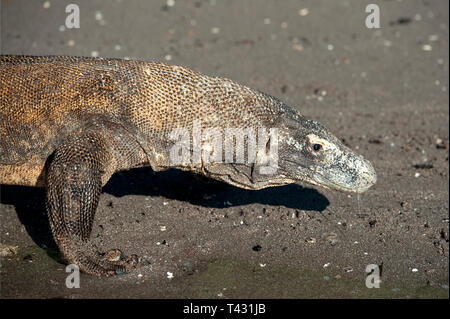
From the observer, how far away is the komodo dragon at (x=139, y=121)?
4.72 meters

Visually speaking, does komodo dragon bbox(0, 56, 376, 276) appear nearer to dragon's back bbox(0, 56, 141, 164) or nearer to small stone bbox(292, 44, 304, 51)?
dragon's back bbox(0, 56, 141, 164)

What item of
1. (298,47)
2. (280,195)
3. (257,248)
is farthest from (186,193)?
(298,47)

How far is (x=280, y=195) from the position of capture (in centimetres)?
599

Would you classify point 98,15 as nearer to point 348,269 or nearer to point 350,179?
point 350,179

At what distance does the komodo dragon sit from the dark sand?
61 centimetres

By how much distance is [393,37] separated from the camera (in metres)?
10.3

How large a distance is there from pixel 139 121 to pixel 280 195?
189 cm

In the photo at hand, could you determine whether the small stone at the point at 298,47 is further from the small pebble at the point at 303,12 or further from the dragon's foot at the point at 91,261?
the dragon's foot at the point at 91,261

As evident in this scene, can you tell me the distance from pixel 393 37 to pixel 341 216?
564 centimetres

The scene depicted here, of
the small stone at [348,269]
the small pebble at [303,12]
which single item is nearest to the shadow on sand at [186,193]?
the small stone at [348,269]

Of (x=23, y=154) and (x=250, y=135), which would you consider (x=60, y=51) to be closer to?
(x=23, y=154)

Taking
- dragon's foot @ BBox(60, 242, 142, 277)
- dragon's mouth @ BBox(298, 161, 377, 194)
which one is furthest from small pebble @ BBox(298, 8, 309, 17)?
dragon's foot @ BBox(60, 242, 142, 277)

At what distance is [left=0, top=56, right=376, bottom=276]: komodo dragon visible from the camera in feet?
15.5

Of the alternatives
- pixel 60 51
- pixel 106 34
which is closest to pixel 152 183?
pixel 60 51
